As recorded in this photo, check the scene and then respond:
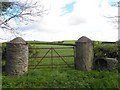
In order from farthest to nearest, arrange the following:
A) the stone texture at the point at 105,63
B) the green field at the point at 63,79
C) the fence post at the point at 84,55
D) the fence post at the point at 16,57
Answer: the fence post at the point at 84,55 < the stone texture at the point at 105,63 < the fence post at the point at 16,57 < the green field at the point at 63,79

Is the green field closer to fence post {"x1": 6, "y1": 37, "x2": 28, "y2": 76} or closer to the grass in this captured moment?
the grass

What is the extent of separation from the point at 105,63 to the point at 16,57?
4.97 metres

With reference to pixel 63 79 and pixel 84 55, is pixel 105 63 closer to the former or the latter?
pixel 84 55

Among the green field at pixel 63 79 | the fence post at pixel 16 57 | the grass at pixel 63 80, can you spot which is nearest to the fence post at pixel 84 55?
the green field at pixel 63 79

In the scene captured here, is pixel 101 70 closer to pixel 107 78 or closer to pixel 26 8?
pixel 107 78

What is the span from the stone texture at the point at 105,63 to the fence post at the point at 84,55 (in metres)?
0.37

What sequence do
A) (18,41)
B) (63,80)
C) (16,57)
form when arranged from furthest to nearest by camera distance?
(18,41), (16,57), (63,80)

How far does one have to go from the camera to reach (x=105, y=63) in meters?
19.0

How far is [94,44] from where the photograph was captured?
20641mm

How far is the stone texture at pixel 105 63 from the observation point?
18656 mm

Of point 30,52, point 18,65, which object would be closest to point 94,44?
point 30,52

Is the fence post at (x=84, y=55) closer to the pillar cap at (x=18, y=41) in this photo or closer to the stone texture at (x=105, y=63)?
the stone texture at (x=105, y=63)

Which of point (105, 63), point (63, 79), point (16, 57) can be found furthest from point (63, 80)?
point (105, 63)

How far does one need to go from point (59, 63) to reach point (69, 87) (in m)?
5.35
